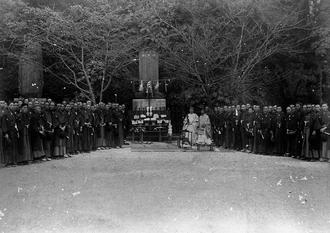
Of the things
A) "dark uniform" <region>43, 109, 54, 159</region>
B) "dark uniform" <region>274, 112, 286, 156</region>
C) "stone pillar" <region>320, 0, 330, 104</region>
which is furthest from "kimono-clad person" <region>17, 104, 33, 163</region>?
"stone pillar" <region>320, 0, 330, 104</region>

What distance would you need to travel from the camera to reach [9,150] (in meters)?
→ 14.7

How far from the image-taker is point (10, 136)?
14656 millimetres

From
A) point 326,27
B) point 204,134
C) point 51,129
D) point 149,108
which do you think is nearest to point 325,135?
point 204,134

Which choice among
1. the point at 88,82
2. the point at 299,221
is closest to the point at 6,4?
the point at 88,82

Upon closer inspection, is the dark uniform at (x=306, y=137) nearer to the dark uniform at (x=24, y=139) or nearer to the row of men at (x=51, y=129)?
the row of men at (x=51, y=129)

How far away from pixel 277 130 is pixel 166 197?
9.95 m

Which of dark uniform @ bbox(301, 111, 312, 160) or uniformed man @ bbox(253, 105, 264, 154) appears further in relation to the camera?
uniformed man @ bbox(253, 105, 264, 154)

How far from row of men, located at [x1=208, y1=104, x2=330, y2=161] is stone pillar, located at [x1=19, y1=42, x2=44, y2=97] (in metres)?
9.67

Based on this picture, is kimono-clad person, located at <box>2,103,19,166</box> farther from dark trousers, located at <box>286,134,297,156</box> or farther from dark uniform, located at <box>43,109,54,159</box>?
dark trousers, located at <box>286,134,297,156</box>

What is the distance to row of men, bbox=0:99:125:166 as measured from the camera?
14.8 metres

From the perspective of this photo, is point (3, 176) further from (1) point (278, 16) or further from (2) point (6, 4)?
(1) point (278, 16)

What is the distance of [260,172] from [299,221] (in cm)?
539

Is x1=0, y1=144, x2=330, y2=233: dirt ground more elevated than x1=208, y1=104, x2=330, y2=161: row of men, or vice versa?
x1=208, y1=104, x2=330, y2=161: row of men

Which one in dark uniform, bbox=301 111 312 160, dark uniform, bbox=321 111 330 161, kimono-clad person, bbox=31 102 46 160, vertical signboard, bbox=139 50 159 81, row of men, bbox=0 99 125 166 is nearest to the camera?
row of men, bbox=0 99 125 166
